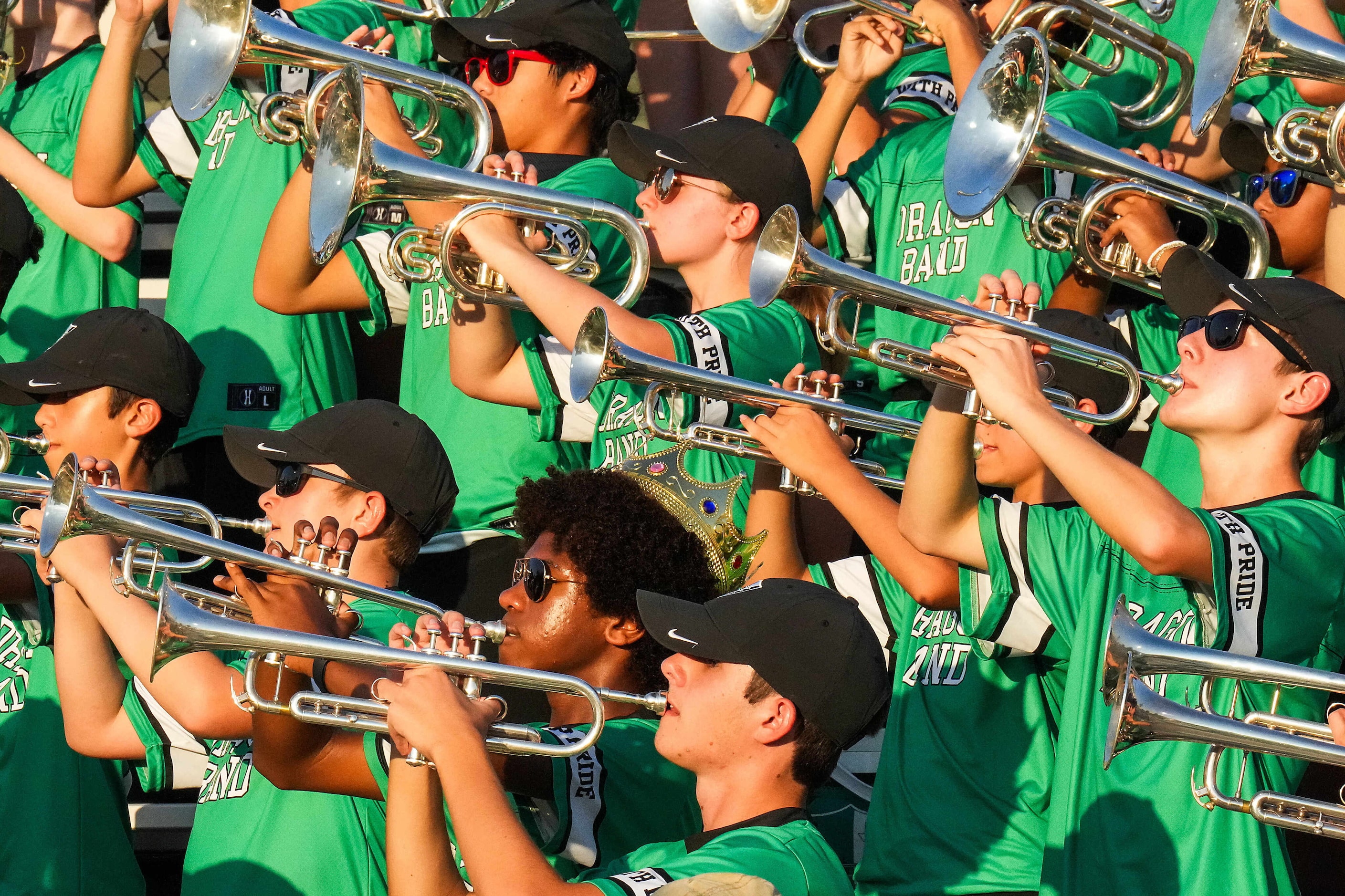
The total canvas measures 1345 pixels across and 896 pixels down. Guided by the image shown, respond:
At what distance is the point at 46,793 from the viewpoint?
479cm

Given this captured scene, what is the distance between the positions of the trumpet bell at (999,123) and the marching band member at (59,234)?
275 cm

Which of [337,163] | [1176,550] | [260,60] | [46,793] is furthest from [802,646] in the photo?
[46,793]

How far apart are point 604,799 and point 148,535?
1.13 metres

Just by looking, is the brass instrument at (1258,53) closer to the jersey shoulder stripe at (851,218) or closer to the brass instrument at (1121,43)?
the brass instrument at (1121,43)

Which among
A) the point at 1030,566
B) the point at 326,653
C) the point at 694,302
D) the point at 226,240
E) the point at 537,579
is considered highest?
the point at 226,240

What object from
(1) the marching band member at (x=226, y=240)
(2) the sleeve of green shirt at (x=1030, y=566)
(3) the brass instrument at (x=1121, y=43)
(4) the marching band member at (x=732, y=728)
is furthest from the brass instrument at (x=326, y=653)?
(3) the brass instrument at (x=1121, y=43)

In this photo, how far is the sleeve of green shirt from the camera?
3727 mm

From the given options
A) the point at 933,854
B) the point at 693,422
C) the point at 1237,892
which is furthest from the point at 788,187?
the point at 1237,892

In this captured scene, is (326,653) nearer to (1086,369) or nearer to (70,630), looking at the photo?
(70,630)

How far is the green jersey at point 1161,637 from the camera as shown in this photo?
3381mm

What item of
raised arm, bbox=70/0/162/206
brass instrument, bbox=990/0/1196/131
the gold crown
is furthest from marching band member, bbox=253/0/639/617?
brass instrument, bbox=990/0/1196/131

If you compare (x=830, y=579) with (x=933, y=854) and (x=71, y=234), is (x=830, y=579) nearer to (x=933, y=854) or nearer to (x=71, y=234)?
(x=933, y=854)

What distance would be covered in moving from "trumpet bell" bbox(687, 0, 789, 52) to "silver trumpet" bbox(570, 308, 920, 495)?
1133 millimetres

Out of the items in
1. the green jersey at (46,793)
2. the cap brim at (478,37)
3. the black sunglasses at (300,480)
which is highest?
the cap brim at (478,37)
